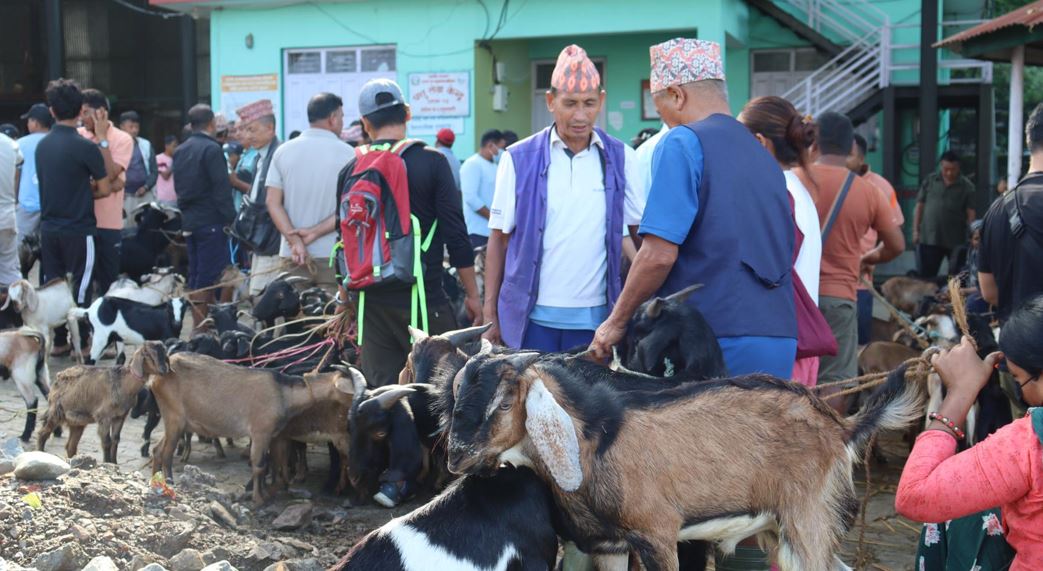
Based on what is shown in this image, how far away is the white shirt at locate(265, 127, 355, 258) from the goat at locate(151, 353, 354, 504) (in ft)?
4.88

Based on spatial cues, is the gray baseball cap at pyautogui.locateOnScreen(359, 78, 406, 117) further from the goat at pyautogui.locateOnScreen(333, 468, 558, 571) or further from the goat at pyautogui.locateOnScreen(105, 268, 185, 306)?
the goat at pyautogui.locateOnScreen(105, 268, 185, 306)

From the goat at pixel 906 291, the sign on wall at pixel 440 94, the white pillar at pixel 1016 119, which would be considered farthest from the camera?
the sign on wall at pixel 440 94

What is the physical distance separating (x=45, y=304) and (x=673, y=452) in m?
7.41

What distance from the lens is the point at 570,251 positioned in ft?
16.1

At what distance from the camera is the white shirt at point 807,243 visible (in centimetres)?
481

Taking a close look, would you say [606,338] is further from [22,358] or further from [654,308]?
[22,358]

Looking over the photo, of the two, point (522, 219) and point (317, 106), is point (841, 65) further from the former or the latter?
point (522, 219)

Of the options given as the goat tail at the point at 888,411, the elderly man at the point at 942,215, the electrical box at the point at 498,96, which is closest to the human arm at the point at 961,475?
the goat tail at the point at 888,411

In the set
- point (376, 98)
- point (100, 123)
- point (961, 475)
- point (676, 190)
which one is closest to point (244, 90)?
point (100, 123)

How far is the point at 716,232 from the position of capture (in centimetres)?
407

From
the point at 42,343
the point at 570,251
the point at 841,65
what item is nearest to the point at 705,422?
the point at 570,251

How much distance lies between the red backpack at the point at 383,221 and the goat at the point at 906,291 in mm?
6551

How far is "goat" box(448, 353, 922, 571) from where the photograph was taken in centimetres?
333

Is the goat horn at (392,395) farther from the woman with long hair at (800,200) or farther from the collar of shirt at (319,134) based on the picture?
the collar of shirt at (319,134)
